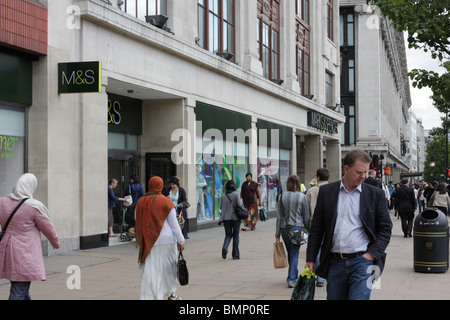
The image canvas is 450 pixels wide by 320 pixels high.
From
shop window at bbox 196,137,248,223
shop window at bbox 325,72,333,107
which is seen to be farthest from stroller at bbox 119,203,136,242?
shop window at bbox 325,72,333,107

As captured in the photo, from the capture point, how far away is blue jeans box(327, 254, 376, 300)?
4906 millimetres

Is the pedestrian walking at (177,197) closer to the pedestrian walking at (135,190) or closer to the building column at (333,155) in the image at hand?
the pedestrian walking at (135,190)

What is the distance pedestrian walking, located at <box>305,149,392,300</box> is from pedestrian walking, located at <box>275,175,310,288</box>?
413 centimetres

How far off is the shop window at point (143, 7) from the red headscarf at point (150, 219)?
9511 millimetres

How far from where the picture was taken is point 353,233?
196 inches

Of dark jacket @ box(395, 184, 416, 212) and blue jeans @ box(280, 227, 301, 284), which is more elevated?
dark jacket @ box(395, 184, 416, 212)

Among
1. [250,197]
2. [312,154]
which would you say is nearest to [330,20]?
[312,154]

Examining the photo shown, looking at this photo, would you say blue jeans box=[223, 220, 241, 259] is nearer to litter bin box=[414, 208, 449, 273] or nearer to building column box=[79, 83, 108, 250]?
building column box=[79, 83, 108, 250]

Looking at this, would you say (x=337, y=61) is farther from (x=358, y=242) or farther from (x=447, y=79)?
(x=358, y=242)

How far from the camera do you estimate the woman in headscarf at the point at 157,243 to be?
746 centimetres

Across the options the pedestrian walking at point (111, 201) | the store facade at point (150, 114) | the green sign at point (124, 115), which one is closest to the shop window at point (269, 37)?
the store facade at point (150, 114)

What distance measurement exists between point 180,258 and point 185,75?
11.5 metres
